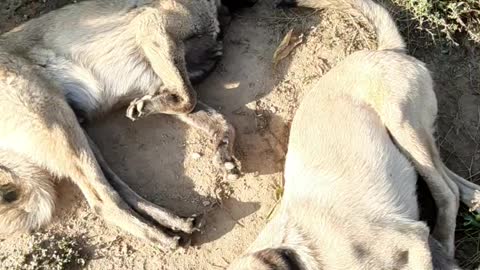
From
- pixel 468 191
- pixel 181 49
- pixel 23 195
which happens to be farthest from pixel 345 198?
pixel 23 195

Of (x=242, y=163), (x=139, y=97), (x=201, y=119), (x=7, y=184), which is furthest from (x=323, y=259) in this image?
(x=7, y=184)

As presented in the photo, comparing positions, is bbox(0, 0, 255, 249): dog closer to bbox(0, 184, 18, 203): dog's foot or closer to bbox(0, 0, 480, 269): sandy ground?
bbox(0, 184, 18, 203): dog's foot

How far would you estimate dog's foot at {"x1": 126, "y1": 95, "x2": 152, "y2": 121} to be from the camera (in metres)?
5.71

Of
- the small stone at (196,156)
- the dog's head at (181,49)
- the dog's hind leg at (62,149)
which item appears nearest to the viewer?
the dog's hind leg at (62,149)

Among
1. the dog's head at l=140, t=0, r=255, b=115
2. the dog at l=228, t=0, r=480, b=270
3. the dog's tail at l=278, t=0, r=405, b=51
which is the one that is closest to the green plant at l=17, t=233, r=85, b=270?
the dog's head at l=140, t=0, r=255, b=115

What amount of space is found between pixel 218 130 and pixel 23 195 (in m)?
1.71

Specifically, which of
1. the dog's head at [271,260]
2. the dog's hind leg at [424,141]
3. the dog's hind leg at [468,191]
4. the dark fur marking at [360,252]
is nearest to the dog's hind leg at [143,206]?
the dog's head at [271,260]

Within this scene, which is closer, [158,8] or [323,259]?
[323,259]

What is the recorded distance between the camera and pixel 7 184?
5707mm

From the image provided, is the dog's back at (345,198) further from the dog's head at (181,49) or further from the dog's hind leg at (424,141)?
the dog's head at (181,49)

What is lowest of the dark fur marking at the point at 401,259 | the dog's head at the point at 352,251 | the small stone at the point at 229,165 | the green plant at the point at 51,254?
the green plant at the point at 51,254

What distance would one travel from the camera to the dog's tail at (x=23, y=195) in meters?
5.58

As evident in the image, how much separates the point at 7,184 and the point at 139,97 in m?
1.33

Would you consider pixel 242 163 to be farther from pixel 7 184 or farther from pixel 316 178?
pixel 7 184
